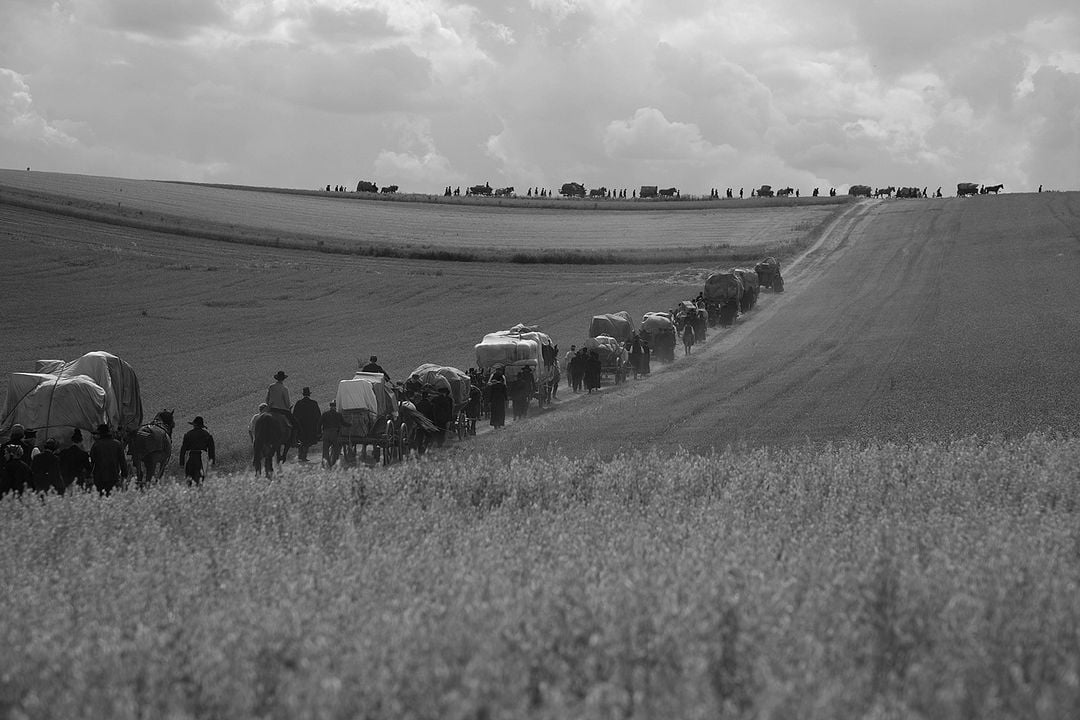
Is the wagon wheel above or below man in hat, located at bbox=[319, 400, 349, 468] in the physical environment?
below

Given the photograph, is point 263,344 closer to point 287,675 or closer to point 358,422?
point 358,422

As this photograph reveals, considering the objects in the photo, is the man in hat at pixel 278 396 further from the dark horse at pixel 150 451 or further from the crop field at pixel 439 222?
the crop field at pixel 439 222

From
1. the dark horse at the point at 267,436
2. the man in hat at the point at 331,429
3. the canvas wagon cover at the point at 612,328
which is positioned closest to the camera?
the dark horse at the point at 267,436

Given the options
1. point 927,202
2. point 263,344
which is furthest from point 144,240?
point 927,202

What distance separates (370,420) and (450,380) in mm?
3620

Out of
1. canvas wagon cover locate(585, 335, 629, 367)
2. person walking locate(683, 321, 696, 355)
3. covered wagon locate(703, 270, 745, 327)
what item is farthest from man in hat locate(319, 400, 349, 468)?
covered wagon locate(703, 270, 745, 327)

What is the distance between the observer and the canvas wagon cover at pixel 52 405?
19.9 meters

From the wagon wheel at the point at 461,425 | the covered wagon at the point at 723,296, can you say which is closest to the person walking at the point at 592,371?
the wagon wheel at the point at 461,425

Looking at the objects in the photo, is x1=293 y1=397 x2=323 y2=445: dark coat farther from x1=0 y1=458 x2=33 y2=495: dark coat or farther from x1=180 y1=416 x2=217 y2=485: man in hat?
x1=0 y1=458 x2=33 y2=495: dark coat

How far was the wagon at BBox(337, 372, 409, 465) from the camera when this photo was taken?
70.5 ft

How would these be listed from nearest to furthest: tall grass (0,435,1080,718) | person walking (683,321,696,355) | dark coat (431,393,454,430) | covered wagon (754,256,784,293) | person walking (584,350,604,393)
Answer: tall grass (0,435,1080,718), dark coat (431,393,454,430), person walking (584,350,604,393), person walking (683,321,696,355), covered wagon (754,256,784,293)

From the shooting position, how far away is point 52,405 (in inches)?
791

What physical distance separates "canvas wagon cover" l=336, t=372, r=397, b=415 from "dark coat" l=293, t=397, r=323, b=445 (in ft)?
2.26

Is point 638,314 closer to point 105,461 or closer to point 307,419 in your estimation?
point 307,419
